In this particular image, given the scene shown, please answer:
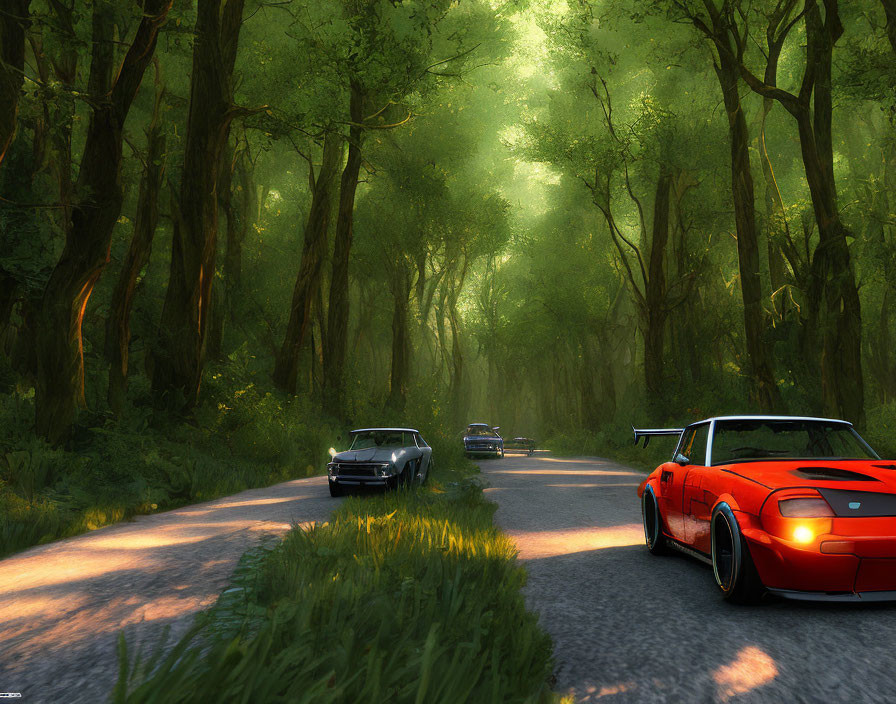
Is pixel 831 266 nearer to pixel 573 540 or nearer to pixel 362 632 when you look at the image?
pixel 573 540

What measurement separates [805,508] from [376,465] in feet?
26.3

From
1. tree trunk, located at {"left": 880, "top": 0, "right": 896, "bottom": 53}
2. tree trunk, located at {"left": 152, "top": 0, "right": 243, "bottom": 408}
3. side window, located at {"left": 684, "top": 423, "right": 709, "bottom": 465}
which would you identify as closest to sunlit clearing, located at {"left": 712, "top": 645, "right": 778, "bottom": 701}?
side window, located at {"left": 684, "top": 423, "right": 709, "bottom": 465}

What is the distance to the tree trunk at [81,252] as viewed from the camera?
488 inches

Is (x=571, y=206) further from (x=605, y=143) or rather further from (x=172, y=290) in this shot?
(x=172, y=290)

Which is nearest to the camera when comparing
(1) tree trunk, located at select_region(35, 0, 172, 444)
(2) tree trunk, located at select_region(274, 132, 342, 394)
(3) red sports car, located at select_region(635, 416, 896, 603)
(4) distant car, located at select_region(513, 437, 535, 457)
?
(3) red sports car, located at select_region(635, 416, 896, 603)

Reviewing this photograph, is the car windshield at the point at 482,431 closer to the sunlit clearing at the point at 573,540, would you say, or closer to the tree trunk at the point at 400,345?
the tree trunk at the point at 400,345

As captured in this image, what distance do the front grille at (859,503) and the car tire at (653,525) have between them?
2.39 metres

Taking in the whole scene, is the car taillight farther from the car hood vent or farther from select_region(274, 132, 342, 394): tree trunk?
select_region(274, 132, 342, 394): tree trunk

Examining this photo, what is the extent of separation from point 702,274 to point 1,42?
2446 cm

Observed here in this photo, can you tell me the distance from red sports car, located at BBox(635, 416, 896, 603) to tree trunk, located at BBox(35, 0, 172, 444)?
10.7 meters

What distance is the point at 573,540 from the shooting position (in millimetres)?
8281

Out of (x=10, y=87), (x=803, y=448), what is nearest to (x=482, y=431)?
(x=10, y=87)

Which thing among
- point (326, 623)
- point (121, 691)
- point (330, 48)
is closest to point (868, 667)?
point (326, 623)

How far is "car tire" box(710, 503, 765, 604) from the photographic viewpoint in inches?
192
